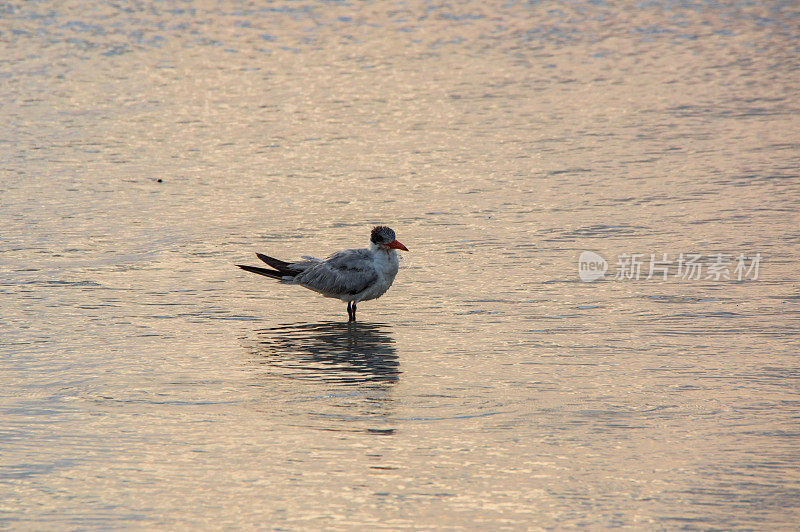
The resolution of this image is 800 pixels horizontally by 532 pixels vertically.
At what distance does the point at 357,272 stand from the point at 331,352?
3.34 ft

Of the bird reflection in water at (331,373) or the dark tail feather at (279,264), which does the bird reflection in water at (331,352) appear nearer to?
the bird reflection in water at (331,373)

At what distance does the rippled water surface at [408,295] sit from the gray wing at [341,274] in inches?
13.8

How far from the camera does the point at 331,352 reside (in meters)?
8.50

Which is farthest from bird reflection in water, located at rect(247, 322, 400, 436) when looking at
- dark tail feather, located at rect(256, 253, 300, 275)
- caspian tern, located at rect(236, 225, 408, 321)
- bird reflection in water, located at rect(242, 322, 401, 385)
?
dark tail feather, located at rect(256, 253, 300, 275)

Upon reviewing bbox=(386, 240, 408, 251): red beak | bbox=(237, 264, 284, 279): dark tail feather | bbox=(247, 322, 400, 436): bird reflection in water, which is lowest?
bbox=(247, 322, 400, 436): bird reflection in water

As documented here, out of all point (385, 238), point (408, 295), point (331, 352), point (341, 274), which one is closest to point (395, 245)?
point (385, 238)

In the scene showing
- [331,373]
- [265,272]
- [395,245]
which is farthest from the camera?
[265,272]

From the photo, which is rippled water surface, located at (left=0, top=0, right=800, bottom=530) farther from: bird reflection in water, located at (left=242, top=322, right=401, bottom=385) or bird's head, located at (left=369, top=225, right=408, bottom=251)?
bird's head, located at (left=369, top=225, right=408, bottom=251)

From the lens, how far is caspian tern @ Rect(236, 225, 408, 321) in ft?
30.5

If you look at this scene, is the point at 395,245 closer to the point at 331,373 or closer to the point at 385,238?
the point at 385,238

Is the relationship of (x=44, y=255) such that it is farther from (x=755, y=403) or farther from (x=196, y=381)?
(x=755, y=403)

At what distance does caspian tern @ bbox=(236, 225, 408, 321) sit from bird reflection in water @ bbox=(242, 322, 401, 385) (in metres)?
0.27

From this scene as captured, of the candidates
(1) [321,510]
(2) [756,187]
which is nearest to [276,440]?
(1) [321,510]

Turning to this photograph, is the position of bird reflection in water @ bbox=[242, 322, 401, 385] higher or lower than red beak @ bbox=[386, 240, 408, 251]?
lower
